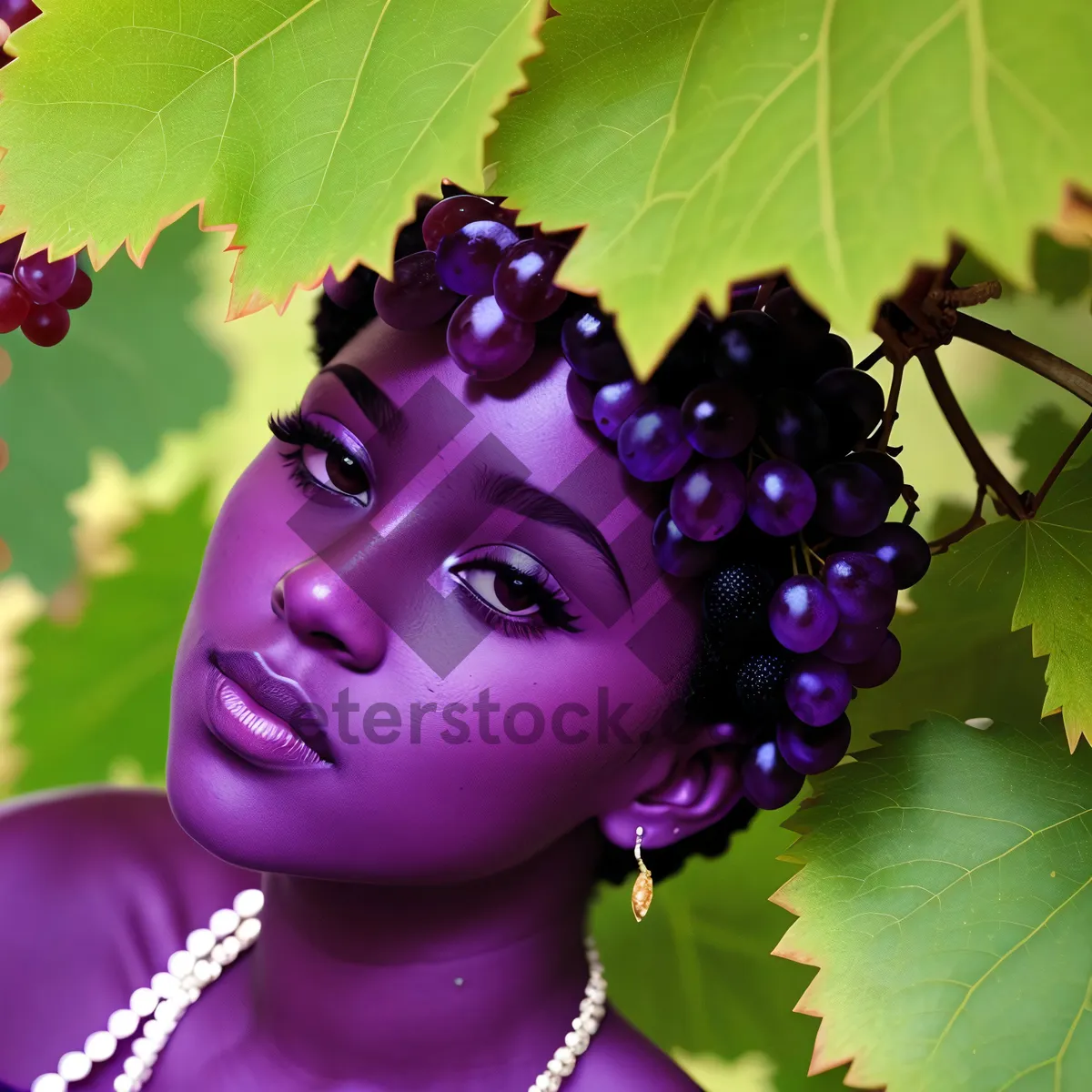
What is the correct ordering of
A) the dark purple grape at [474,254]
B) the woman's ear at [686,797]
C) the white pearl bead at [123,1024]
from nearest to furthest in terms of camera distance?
the dark purple grape at [474,254], the woman's ear at [686,797], the white pearl bead at [123,1024]

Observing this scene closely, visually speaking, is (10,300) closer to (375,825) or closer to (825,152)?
(375,825)

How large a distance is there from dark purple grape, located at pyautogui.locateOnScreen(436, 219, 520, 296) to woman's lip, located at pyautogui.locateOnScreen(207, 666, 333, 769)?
0.81 ft

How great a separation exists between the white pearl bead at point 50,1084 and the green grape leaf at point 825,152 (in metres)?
0.67

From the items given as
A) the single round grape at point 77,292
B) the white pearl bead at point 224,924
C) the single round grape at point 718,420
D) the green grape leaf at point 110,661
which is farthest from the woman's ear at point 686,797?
the green grape leaf at point 110,661

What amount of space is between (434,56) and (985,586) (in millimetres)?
535

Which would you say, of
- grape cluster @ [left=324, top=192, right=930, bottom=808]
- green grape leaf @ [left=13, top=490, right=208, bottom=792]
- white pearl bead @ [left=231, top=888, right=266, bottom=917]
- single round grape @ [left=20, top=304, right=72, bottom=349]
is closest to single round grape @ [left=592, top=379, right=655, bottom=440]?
grape cluster @ [left=324, top=192, right=930, bottom=808]

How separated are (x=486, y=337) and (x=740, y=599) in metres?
0.18

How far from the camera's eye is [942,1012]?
57 centimetres

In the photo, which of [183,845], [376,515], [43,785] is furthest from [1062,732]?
[43,785]

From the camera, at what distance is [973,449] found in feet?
2.08

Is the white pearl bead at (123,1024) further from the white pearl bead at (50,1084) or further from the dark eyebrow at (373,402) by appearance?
Result: the dark eyebrow at (373,402)

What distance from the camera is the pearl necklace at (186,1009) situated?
770 mm

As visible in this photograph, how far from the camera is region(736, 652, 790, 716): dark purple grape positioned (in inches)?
24.1

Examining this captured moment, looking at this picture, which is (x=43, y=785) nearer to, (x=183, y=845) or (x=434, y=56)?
(x=183, y=845)
